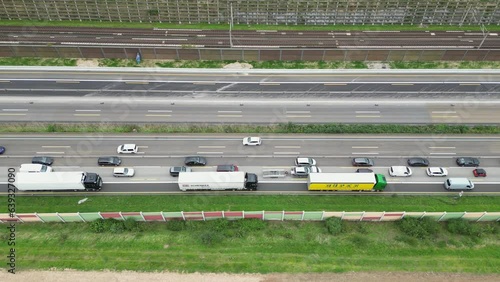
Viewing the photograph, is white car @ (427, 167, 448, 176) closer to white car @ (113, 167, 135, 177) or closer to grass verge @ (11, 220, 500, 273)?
grass verge @ (11, 220, 500, 273)

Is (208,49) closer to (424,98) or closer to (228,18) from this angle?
(228,18)

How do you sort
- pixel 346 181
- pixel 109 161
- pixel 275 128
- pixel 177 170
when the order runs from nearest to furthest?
pixel 346 181 → pixel 177 170 → pixel 109 161 → pixel 275 128

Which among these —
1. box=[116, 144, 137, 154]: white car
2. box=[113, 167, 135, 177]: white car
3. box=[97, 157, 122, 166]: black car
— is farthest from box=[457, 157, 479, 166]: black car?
box=[97, 157, 122, 166]: black car

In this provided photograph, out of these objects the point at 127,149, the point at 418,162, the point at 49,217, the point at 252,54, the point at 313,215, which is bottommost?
the point at 49,217

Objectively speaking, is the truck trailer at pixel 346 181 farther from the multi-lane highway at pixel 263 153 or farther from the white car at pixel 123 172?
the white car at pixel 123 172

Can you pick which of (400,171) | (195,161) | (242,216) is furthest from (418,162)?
(195,161)

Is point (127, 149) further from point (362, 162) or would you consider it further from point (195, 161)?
point (362, 162)
